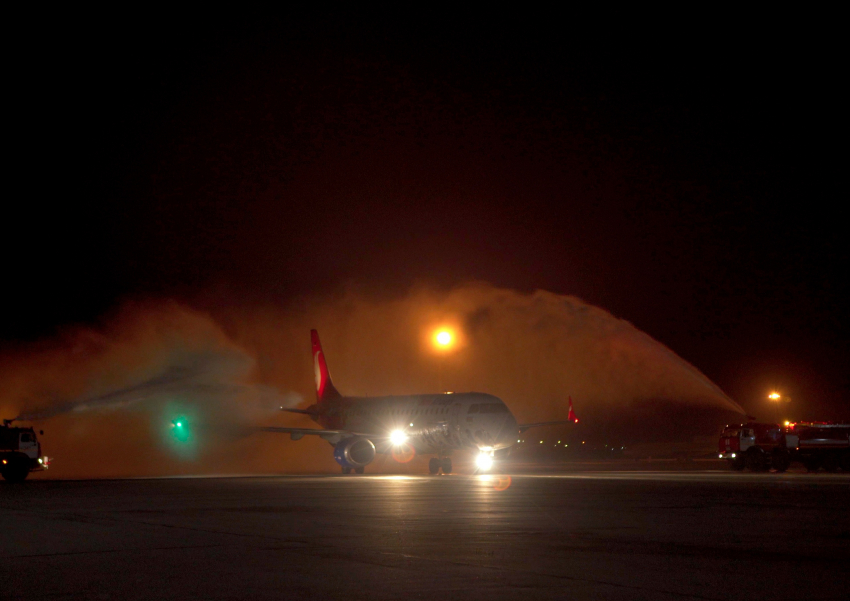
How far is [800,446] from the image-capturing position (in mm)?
47938

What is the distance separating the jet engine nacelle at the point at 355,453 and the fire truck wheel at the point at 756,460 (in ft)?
66.3

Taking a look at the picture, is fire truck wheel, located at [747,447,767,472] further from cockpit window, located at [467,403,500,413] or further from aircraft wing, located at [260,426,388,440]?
aircraft wing, located at [260,426,388,440]

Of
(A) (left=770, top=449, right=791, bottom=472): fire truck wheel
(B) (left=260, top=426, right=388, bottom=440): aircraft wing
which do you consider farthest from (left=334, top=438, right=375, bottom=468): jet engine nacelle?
(A) (left=770, top=449, right=791, bottom=472): fire truck wheel

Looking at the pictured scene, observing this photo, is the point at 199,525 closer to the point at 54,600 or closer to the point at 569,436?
the point at 54,600

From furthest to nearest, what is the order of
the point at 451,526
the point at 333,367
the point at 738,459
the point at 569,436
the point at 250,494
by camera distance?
the point at 569,436 → the point at 333,367 → the point at 738,459 → the point at 250,494 → the point at 451,526

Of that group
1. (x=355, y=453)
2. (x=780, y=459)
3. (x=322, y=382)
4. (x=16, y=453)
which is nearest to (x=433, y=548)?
(x=16, y=453)

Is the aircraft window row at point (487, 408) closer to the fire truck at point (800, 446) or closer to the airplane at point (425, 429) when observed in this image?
the airplane at point (425, 429)

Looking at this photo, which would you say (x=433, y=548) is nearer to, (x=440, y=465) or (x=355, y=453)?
(x=440, y=465)

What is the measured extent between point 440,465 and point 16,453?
2179 cm

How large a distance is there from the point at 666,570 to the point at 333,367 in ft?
271

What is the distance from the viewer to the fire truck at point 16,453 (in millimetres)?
43594

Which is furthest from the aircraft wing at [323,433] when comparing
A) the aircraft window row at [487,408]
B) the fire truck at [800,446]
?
the fire truck at [800,446]

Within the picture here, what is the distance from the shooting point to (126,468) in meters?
71.6

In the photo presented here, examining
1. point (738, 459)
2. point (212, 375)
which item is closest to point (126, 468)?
point (212, 375)
